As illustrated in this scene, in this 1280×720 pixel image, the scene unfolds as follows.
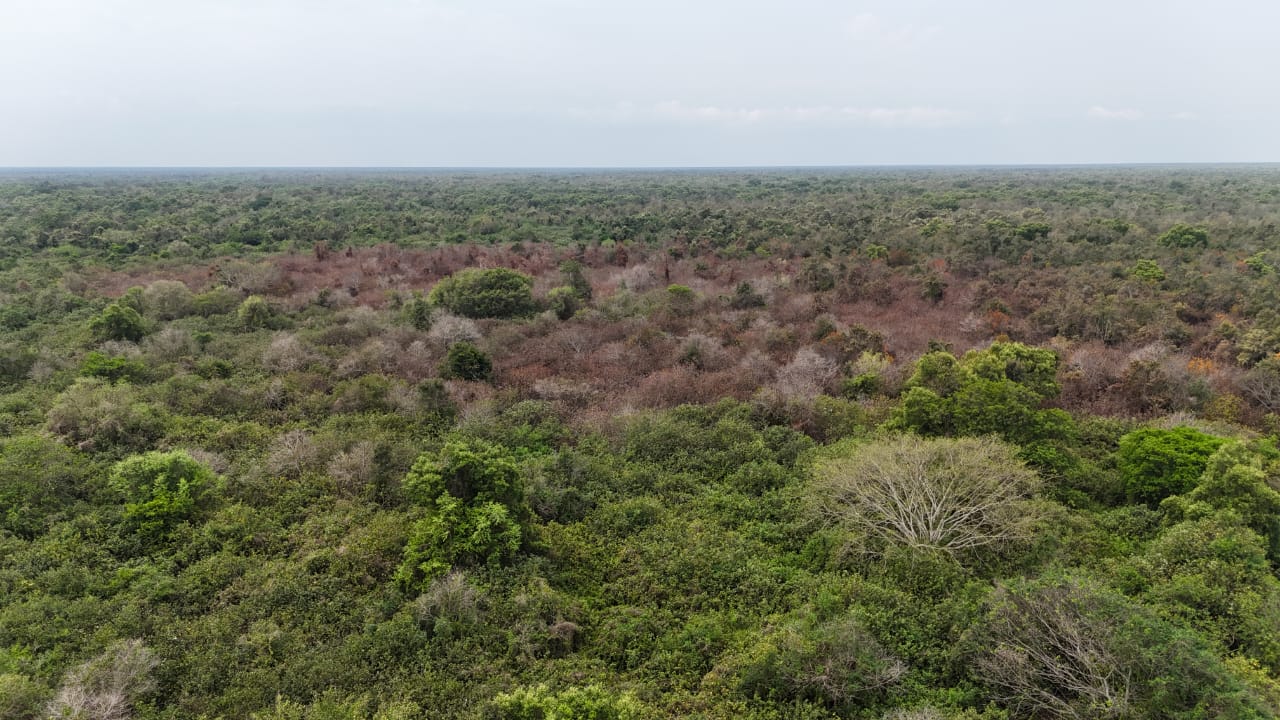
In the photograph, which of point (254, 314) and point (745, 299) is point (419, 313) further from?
point (745, 299)

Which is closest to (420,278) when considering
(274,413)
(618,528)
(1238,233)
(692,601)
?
(274,413)

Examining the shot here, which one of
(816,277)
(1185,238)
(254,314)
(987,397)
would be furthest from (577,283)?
(1185,238)

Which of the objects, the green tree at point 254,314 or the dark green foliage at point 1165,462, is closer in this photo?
the dark green foliage at point 1165,462

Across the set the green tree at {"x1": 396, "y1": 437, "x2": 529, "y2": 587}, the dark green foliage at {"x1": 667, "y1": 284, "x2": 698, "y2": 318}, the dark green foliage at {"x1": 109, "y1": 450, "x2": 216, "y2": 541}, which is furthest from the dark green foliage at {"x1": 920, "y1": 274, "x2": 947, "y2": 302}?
the dark green foliage at {"x1": 109, "y1": 450, "x2": 216, "y2": 541}

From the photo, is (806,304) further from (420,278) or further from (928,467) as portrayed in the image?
(420,278)

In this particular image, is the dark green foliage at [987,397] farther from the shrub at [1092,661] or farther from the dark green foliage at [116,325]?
the dark green foliage at [116,325]

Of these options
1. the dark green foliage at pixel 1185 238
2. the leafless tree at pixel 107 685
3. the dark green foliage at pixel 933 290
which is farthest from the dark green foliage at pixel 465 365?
the dark green foliage at pixel 1185 238

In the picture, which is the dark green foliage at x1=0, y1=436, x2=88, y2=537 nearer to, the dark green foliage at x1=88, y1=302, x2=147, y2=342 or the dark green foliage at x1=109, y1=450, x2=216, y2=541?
the dark green foliage at x1=109, y1=450, x2=216, y2=541
